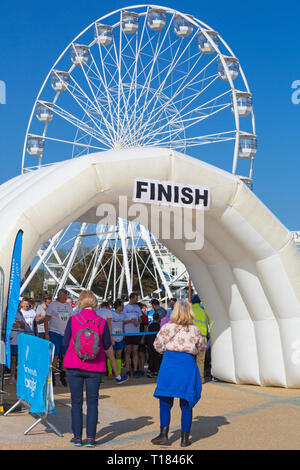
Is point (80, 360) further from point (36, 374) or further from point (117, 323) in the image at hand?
point (117, 323)

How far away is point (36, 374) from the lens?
20.6 feet

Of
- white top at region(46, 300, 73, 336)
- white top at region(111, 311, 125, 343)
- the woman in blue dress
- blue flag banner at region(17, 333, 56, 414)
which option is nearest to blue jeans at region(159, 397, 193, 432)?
the woman in blue dress

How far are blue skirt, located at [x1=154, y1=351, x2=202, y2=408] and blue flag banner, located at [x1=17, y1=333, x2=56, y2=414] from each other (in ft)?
3.64

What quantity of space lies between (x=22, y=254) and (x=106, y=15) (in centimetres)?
1824

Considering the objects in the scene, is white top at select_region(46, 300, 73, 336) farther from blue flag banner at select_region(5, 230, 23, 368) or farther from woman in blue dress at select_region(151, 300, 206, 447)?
woman in blue dress at select_region(151, 300, 206, 447)

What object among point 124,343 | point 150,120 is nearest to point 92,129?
point 150,120

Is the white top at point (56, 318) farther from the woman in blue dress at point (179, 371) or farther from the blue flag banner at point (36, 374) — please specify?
the woman in blue dress at point (179, 371)

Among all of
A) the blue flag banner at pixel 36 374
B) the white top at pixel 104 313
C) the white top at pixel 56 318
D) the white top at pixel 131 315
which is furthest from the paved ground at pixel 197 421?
the white top at pixel 131 315

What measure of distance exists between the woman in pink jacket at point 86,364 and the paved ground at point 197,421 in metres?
0.29

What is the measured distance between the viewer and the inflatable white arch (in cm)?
748

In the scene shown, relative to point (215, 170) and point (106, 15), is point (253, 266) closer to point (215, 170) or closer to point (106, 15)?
point (215, 170)

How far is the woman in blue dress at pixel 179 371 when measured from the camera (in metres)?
5.82

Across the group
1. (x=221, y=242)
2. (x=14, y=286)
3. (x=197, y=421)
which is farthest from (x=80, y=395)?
(x=221, y=242)

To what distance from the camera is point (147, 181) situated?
823 centimetres
